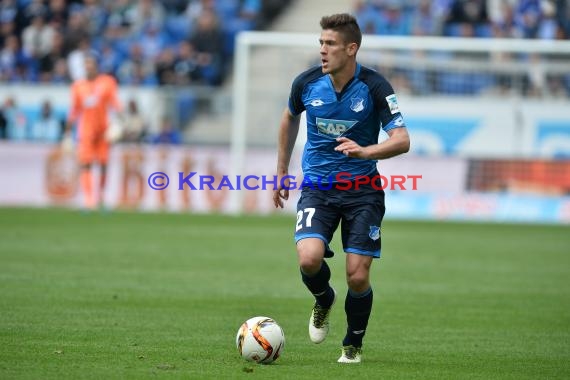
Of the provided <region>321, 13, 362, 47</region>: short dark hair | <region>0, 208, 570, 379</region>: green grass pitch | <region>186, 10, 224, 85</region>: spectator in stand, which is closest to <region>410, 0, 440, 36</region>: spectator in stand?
<region>186, 10, 224, 85</region>: spectator in stand

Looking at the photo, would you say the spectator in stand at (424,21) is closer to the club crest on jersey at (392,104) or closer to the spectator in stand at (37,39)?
the spectator in stand at (37,39)

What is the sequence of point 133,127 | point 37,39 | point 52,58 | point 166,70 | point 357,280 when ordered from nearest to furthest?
point 357,280 < point 133,127 < point 166,70 < point 52,58 < point 37,39

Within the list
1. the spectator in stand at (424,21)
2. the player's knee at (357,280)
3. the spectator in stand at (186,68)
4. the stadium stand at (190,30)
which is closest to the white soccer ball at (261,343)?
the player's knee at (357,280)

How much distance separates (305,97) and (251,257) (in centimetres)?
752

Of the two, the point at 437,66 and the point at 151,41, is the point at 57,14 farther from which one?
the point at 437,66

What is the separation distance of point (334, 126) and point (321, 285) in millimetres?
1206

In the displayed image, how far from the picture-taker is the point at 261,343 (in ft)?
24.8

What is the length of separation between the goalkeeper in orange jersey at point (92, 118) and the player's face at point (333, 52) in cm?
1423

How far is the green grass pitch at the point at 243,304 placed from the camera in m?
7.53

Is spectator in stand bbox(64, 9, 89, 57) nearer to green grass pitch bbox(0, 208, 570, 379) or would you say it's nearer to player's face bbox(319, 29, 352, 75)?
green grass pitch bbox(0, 208, 570, 379)

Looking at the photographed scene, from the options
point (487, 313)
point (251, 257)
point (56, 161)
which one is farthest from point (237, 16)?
point (487, 313)

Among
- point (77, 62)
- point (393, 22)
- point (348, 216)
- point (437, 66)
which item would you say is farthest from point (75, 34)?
point (348, 216)

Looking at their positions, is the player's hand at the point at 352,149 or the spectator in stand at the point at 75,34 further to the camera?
the spectator in stand at the point at 75,34

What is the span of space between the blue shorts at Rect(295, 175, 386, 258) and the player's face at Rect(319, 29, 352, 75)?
36.0 inches
